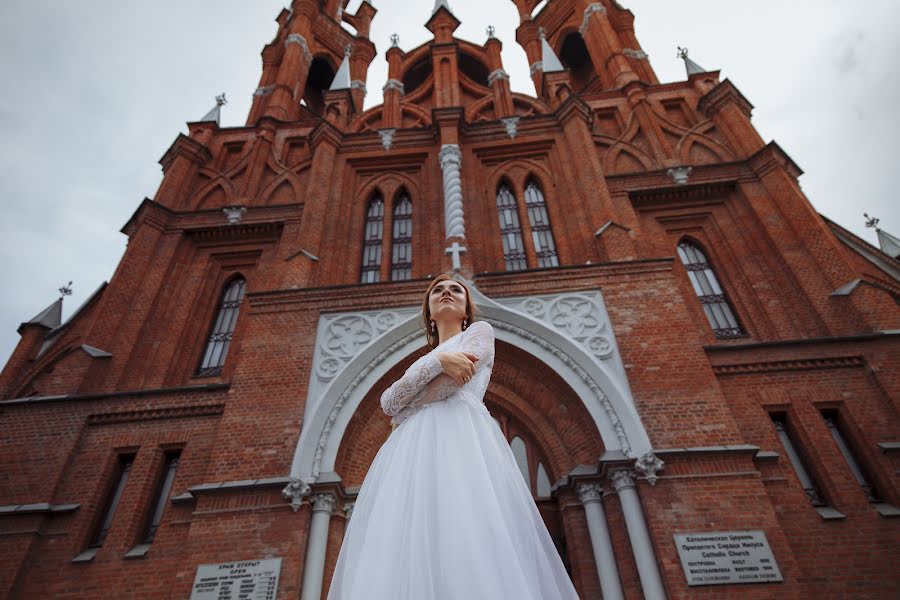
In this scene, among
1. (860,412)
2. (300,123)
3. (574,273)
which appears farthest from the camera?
(300,123)

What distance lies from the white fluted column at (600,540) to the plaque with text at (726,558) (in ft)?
3.06

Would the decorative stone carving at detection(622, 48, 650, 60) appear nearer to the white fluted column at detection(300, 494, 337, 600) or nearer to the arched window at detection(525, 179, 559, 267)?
the arched window at detection(525, 179, 559, 267)

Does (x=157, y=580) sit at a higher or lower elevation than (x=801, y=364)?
lower

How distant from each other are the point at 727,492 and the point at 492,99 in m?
13.7

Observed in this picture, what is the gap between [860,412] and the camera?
798cm

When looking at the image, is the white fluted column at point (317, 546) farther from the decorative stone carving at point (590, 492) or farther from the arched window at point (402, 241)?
the arched window at point (402, 241)

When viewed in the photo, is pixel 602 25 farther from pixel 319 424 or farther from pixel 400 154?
pixel 319 424

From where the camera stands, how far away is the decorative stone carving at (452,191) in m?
10.6

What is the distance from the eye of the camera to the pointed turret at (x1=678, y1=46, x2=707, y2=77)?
49.5 ft

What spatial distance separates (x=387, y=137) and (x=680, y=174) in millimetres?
7153

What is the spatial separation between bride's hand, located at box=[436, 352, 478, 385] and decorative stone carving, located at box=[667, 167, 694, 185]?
11.3 meters

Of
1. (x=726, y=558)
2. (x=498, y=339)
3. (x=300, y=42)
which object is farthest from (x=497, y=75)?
(x=726, y=558)

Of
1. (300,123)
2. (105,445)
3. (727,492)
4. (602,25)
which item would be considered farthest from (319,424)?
(602,25)

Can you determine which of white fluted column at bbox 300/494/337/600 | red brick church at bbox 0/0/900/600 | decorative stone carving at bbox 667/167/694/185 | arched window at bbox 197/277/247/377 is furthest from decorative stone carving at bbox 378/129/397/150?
white fluted column at bbox 300/494/337/600
